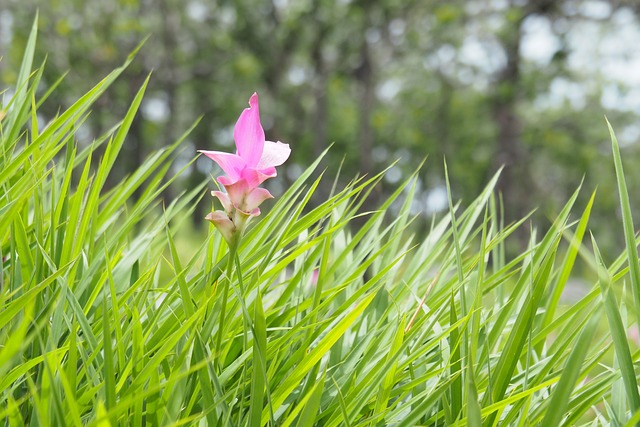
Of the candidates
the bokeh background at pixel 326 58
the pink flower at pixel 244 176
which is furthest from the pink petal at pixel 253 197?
the bokeh background at pixel 326 58

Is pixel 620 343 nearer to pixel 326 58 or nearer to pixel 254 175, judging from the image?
pixel 254 175

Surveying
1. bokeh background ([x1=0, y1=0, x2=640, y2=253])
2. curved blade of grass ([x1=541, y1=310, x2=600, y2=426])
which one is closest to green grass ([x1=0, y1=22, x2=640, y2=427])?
curved blade of grass ([x1=541, y1=310, x2=600, y2=426])

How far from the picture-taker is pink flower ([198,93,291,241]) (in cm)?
55

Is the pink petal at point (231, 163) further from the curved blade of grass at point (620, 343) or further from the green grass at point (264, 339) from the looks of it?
the curved blade of grass at point (620, 343)

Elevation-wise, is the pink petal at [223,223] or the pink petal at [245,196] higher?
the pink petal at [245,196]

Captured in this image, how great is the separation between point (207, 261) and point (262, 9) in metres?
9.34

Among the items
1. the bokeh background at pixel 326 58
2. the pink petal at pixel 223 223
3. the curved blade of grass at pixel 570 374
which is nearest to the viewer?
the curved blade of grass at pixel 570 374

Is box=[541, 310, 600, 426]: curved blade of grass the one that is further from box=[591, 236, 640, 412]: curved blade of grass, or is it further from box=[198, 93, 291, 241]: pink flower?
box=[198, 93, 291, 241]: pink flower

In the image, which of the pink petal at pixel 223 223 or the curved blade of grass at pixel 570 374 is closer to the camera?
the curved blade of grass at pixel 570 374

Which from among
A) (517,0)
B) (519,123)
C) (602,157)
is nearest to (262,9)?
(517,0)

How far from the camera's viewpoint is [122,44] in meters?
9.29

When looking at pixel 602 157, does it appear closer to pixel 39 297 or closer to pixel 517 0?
pixel 517 0

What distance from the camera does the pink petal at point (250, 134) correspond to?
1.76 ft

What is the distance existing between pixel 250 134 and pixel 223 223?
3.2 inches
